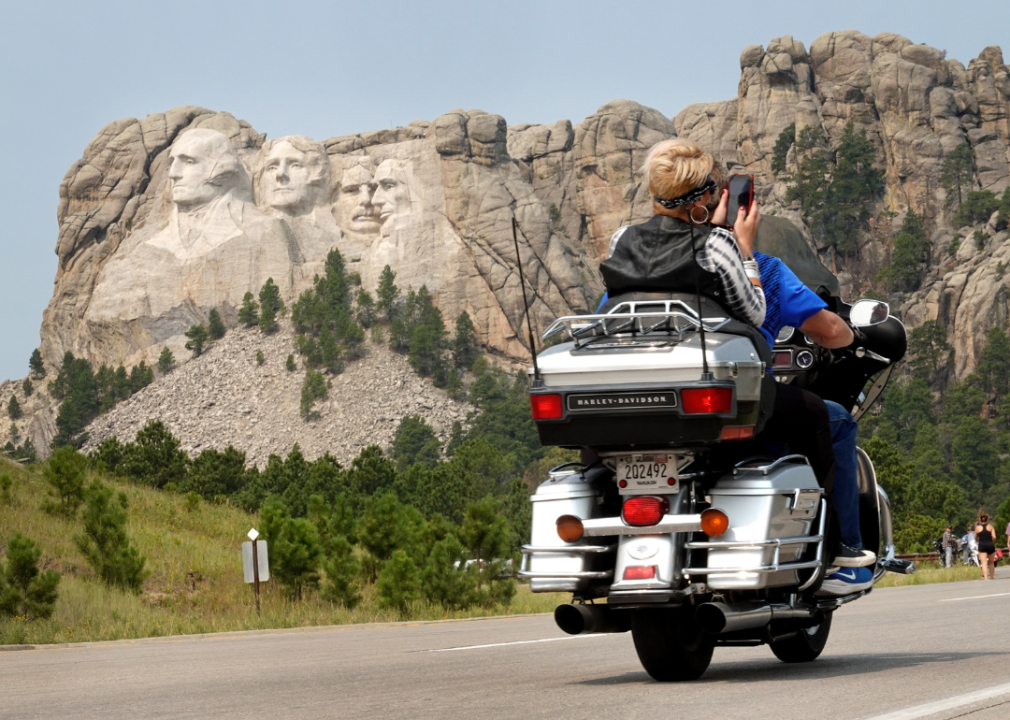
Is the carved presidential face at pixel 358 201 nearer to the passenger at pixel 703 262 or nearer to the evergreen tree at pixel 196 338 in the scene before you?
the evergreen tree at pixel 196 338

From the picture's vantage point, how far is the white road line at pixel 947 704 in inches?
189

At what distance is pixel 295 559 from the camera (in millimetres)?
22891

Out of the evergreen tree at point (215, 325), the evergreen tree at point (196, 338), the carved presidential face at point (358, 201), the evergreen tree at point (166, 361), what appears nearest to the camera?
the evergreen tree at point (166, 361)

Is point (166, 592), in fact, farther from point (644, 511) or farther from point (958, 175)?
point (958, 175)

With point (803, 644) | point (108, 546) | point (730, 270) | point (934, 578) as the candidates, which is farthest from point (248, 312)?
point (730, 270)

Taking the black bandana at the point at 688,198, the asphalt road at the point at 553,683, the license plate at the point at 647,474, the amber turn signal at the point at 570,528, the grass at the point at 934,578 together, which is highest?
the black bandana at the point at 688,198

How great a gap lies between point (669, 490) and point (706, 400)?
0.46 m

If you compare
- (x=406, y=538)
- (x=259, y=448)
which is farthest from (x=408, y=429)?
(x=406, y=538)

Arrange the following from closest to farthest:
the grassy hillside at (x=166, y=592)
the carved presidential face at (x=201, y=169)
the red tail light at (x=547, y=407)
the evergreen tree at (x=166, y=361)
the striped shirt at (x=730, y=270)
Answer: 1. the red tail light at (x=547, y=407)
2. the striped shirt at (x=730, y=270)
3. the grassy hillside at (x=166, y=592)
4. the evergreen tree at (x=166, y=361)
5. the carved presidential face at (x=201, y=169)

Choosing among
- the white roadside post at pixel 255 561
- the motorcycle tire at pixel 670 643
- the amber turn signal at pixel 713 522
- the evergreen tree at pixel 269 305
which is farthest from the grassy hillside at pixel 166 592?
Result: the evergreen tree at pixel 269 305

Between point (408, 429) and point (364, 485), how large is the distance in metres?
38.1

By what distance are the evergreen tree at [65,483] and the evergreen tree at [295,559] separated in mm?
6172

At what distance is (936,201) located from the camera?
14375 centimetres

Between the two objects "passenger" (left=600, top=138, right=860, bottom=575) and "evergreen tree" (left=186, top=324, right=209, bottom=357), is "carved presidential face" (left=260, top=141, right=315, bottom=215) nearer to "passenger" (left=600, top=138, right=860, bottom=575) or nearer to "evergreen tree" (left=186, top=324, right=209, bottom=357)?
"evergreen tree" (left=186, top=324, right=209, bottom=357)
